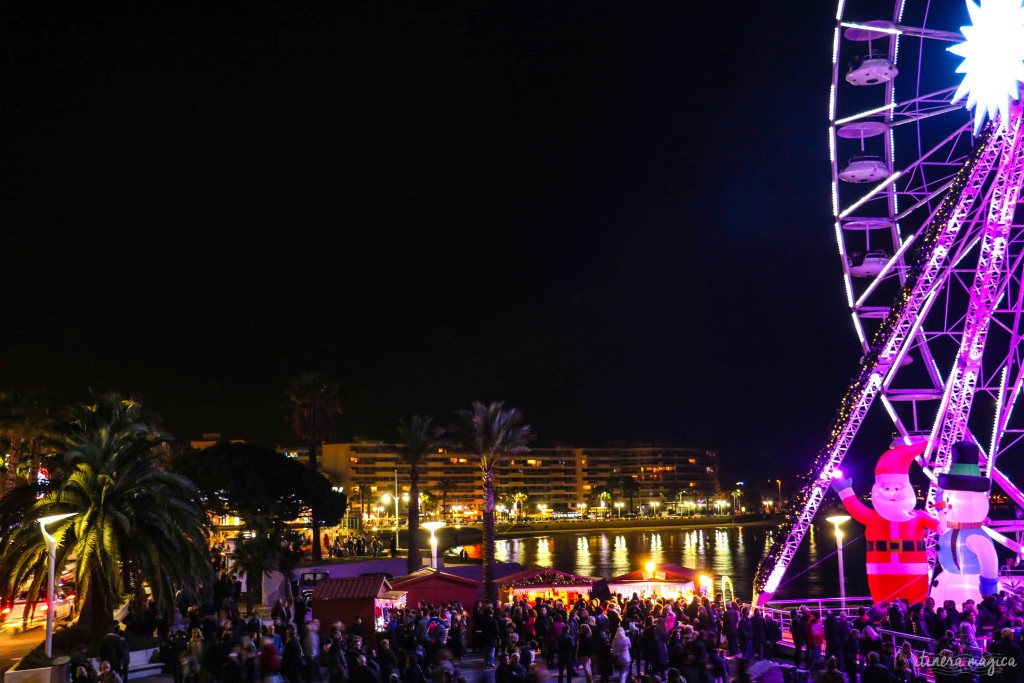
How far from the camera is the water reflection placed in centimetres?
7838

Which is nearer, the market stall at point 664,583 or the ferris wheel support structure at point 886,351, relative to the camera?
the ferris wheel support structure at point 886,351

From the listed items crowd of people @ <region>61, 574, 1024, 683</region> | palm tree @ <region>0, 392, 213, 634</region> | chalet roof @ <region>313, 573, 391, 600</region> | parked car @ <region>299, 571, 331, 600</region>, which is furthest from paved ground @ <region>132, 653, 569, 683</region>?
parked car @ <region>299, 571, 331, 600</region>

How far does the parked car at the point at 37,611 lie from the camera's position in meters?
32.4

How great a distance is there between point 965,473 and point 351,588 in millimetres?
17769

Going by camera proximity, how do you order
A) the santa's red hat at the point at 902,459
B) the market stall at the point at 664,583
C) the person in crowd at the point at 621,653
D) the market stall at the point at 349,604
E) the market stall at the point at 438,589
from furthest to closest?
the market stall at the point at 664,583 → the market stall at the point at 438,589 → the santa's red hat at the point at 902,459 → the market stall at the point at 349,604 → the person in crowd at the point at 621,653

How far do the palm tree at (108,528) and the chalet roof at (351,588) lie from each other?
3409 mm

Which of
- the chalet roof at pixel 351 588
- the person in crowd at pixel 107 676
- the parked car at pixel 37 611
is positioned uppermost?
the person in crowd at pixel 107 676

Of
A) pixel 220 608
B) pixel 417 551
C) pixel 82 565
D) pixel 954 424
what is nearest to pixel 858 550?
pixel 417 551

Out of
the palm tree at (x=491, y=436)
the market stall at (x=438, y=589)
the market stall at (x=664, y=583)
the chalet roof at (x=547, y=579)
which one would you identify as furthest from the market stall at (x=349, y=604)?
the palm tree at (x=491, y=436)

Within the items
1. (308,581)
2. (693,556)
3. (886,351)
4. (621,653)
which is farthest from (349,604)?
A: (693,556)

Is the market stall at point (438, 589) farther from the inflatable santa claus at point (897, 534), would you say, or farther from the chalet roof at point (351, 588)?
the inflatable santa claus at point (897, 534)

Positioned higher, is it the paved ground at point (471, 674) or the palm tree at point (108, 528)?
the palm tree at point (108, 528)

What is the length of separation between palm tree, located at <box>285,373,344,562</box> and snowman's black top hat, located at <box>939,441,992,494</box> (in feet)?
182

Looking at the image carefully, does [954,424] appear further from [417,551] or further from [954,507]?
[417,551]
